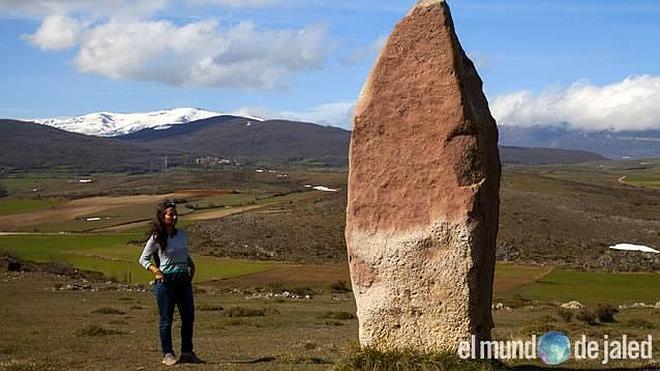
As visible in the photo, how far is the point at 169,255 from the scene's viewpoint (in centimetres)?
1431

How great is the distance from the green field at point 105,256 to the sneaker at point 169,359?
34827 mm

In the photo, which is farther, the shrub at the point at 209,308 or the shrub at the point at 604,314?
the shrub at the point at 209,308

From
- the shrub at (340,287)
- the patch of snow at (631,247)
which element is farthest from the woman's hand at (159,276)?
the patch of snow at (631,247)

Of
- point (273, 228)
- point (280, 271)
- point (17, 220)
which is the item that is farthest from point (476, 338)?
point (17, 220)

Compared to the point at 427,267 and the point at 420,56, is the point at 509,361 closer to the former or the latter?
the point at 427,267

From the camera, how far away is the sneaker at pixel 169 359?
14.5 meters

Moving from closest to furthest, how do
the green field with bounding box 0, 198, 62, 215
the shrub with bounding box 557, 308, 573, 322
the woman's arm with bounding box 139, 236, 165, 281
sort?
the woman's arm with bounding box 139, 236, 165, 281 < the shrub with bounding box 557, 308, 573, 322 < the green field with bounding box 0, 198, 62, 215

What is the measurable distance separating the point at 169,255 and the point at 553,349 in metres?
7.39

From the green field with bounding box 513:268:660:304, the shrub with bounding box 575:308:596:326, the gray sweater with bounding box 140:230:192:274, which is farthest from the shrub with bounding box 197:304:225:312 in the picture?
the green field with bounding box 513:268:660:304

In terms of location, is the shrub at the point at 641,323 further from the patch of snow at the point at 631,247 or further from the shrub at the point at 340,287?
the patch of snow at the point at 631,247

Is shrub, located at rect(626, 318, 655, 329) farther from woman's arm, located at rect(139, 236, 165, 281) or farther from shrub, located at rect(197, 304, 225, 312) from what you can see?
woman's arm, located at rect(139, 236, 165, 281)

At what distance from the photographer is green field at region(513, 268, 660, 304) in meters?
41.2

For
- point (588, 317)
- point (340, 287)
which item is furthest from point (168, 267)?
point (340, 287)

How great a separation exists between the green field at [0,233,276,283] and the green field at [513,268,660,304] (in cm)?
1889
